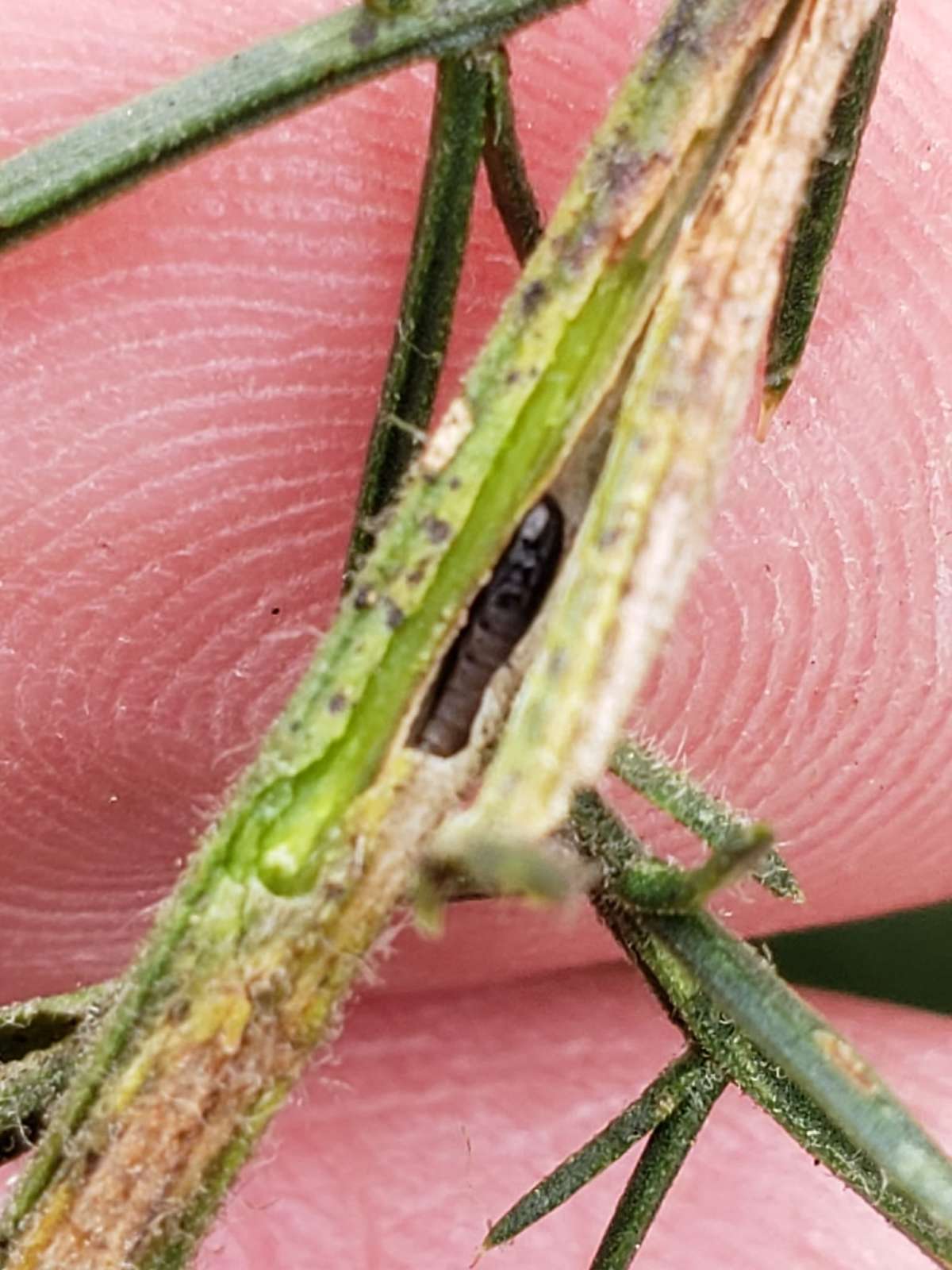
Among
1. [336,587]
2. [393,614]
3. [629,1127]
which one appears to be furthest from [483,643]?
[336,587]

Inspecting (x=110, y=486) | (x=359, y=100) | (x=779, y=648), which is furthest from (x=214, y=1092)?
(x=779, y=648)

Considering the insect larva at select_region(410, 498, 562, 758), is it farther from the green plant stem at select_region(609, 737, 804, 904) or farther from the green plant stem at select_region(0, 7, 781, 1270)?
the green plant stem at select_region(609, 737, 804, 904)

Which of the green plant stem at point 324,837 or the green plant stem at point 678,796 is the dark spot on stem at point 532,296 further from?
the green plant stem at point 678,796

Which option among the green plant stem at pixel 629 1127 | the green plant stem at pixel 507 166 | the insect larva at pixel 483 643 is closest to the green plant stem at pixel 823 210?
the green plant stem at pixel 507 166

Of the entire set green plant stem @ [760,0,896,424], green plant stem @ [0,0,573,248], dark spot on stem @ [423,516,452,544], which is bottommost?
dark spot on stem @ [423,516,452,544]

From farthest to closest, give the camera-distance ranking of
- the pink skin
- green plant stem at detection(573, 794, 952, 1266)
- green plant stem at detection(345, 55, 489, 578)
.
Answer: the pink skin < green plant stem at detection(345, 55, 489, 578) < green plant stem at detection(573, 794, 952, 1266)

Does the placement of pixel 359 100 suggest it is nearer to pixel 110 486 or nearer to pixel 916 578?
pixel 110 486

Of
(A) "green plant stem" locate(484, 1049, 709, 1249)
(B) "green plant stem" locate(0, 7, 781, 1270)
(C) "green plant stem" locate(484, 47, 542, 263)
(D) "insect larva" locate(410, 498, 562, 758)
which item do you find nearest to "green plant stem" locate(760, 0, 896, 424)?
(C) "green plant stem" locate(484, 47, 542, 263)
